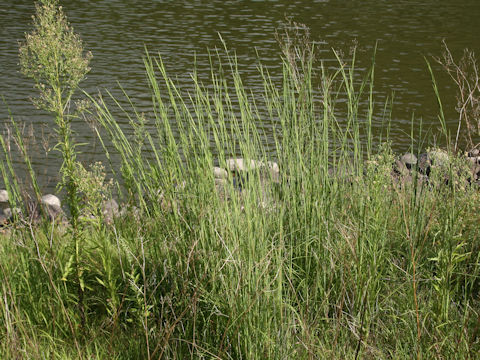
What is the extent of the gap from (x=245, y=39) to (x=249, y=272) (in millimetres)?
11903

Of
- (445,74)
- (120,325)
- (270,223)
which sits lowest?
(445,74)

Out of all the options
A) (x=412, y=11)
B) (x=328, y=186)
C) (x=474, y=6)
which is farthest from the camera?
(x=474, y=6)

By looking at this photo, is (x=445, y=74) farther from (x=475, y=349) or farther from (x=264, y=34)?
(x=475, y=349)

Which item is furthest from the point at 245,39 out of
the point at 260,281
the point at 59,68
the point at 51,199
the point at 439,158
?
the point at 260,281

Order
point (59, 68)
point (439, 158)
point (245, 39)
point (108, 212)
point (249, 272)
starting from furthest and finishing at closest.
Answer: point (245, 39) → point (439, 158) → point (108, 212) → point (59, 68) → point (249, 272)

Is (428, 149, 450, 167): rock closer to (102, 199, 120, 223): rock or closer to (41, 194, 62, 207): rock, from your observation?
(102, 199, 120, 223): rock

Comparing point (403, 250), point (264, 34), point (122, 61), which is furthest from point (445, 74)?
point (403, 250)

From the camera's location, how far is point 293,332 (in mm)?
2010

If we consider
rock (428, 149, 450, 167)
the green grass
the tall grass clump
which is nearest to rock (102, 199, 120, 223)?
the green grass

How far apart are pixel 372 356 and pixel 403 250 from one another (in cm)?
70

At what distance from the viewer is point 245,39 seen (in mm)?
13273

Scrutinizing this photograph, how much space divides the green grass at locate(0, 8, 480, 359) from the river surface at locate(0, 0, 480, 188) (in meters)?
3.79

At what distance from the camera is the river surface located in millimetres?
8695

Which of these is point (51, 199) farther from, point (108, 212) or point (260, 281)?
point (260, 281)
